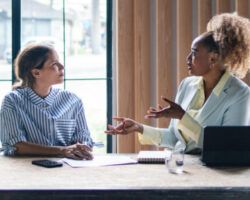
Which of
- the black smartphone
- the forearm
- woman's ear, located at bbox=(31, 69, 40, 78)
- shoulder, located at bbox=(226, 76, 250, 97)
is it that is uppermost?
woman's ear, located at bbox=(31, 69, 40, 78)

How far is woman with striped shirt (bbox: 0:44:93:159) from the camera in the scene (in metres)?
2.52

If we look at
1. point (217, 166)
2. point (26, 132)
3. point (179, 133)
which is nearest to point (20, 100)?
point (26, 132)

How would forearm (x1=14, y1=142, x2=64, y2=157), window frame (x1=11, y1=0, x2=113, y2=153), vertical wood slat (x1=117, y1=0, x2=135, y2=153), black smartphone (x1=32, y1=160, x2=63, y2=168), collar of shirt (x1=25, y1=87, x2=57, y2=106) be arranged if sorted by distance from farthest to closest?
1. window frame (x1=11, y1=0, x2=113, y2=153)
2. vertical wood slat (x1=117, y1=0, x2=135, y2=153)
3. collar of shirt (x1=25, y1=87, x2=57, y2=106)
4. forearm (x1=14, y1=142, x2=64, y2=157)
5. black smartphone (x1=32, y1=160, x2=63, y2=168)

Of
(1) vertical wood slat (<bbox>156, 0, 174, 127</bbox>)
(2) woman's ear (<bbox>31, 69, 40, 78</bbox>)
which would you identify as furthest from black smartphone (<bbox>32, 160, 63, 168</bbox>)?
(1) vertical wood slat (<bbox>156, 0, 174, 127</bbox>)

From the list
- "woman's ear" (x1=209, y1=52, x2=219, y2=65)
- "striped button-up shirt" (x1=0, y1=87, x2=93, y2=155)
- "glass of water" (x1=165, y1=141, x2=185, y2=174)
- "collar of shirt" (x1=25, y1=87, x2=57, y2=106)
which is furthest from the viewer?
"woman's ear" (x1=209, y1=52, x2=219, y2=65)

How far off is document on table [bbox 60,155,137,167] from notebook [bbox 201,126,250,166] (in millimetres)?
361

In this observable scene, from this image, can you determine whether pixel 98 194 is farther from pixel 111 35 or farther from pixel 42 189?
pixel 111 35

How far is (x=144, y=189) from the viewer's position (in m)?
1.77

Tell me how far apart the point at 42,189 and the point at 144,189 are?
1.21 feet

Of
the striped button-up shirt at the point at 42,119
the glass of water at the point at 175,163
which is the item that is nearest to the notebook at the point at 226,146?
the glass of water at the point at 175,163

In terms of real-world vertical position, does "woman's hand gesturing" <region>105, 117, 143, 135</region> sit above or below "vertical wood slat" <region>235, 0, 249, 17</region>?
below

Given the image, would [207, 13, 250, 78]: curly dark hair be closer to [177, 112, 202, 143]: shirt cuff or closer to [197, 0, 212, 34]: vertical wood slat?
[177, 112, 202, 143]: shirt cuff

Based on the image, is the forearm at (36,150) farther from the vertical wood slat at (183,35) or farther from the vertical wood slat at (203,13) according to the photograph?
the vertical wood slat at (203,13)

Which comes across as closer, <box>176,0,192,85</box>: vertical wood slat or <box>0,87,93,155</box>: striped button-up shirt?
<box>0,87,93,155</box>: striped button-up shirt
